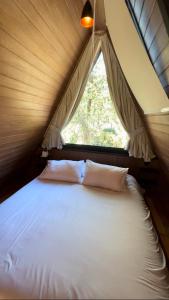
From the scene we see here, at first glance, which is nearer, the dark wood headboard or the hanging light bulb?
the hanging light bulb

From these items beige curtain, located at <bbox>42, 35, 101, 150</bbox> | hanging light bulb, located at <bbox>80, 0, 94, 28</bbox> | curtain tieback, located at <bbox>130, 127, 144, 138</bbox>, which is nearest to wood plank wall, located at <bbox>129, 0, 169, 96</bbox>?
hanging light bulb, located at <bbox>80, 0, 94, 28</bbox>

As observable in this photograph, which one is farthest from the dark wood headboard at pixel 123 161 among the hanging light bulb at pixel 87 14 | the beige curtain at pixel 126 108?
the hanging light bulb at pixel 87 14

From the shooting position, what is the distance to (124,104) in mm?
2799

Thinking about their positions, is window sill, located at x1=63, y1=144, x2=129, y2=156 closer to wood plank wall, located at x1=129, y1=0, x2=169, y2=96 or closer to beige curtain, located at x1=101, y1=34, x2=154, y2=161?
beige curtain, located at x1=101, y1=34, x2=154, y2=161

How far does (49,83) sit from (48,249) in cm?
180

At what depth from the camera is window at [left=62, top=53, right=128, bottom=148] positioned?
9.76 feet

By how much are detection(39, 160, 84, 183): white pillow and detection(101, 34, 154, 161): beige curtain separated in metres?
0.87

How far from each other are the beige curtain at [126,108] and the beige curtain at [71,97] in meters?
0.18

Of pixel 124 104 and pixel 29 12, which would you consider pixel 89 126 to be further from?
pixel 29 12

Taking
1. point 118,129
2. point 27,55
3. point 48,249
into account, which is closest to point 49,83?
point 27,55

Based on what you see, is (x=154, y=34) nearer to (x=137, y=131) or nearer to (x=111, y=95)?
(x=111, y=95)

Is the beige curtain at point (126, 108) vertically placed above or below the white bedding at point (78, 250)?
above

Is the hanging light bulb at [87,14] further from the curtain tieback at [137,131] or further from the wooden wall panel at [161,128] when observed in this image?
the curtain tieback at [137,131]

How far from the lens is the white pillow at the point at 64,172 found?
8.45 feet
